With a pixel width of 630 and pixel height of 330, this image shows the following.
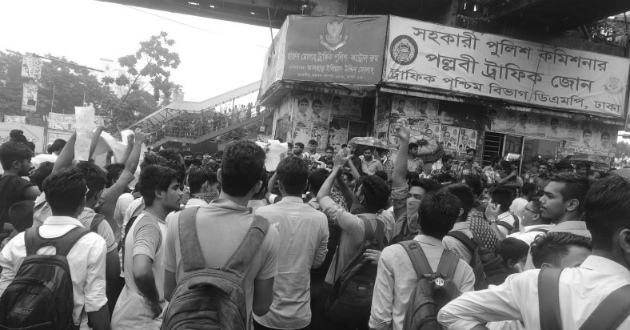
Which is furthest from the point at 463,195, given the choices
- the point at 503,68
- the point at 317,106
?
the point at 503,68

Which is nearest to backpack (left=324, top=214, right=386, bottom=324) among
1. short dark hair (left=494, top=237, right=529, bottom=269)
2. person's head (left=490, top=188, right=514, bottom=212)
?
short dark hair (left=494, top=237, right=529, bottom=269)

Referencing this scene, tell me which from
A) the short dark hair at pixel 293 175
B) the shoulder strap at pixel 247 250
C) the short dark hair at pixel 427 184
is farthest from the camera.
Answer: the short dark hair at pixel 427 184

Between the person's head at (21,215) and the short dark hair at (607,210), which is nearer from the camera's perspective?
the short dark hair at (607,210)

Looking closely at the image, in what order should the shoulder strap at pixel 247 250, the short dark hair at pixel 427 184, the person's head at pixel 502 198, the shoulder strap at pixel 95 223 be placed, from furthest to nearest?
the person's head at pixel 502 198
the short dark hair at pixel 427 184
the shoulder strap at pixel 95 223
the shoulder strap at pixel 247 250

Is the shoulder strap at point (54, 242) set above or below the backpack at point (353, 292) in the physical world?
above

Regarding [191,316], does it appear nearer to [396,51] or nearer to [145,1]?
[396,51]

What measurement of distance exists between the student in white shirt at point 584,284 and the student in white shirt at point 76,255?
1.77m

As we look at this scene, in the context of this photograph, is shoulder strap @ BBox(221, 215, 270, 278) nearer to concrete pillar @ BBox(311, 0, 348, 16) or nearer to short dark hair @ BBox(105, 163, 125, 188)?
short dark hair @ BBox(105, 163, 125, 188)

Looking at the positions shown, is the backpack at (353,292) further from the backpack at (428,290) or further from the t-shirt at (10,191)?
the t-shirt at (10,191)

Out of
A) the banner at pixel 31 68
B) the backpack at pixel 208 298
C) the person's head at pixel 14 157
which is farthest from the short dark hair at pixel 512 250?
the banner at pixel 31 68

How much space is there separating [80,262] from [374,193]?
197 centimetres

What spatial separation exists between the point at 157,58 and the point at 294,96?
2191cm

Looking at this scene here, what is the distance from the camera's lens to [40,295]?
7.26 ft

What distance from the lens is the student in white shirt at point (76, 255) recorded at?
7.86 feet
